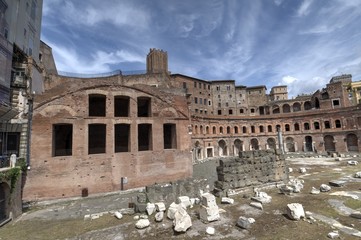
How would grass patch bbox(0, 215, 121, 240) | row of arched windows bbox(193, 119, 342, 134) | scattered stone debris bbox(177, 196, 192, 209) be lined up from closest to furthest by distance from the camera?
1. grass patch bbox(0, 215, 121, 240)
2. scattered stone debris bbox(177, 196, 192, 209)
3. row of arched windows bbox(193, 119, 342, 134)

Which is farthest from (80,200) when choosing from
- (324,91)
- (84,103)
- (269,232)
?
(324,91)

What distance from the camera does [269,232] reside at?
25.5ft

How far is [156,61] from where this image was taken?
3903 cm

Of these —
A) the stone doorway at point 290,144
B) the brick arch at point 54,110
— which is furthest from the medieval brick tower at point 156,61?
the stone doorway at point 290,144

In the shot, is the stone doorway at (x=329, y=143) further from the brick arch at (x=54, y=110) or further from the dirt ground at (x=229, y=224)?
the brick arch at (x=54, y=110)

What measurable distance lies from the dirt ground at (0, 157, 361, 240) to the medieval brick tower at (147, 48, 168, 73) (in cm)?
3063

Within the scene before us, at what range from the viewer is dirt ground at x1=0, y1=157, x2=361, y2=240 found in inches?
305

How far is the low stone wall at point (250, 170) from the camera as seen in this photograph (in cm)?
1349

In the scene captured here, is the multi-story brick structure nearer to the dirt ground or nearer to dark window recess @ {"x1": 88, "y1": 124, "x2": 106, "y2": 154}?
dark window recess @ {"x1": 88, "y1": 124, "x2": 106, "y2": 154}

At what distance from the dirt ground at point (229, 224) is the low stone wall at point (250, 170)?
56.5 inches

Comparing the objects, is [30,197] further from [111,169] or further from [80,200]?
[111,169]

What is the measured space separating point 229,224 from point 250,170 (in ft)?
21.0

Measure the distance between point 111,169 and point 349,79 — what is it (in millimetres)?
65689

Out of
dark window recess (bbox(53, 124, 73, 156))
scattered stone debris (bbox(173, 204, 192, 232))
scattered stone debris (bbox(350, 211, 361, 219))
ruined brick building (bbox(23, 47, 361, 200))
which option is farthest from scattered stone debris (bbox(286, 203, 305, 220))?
dark window recess (bbox(53, 124, 73, 156))
